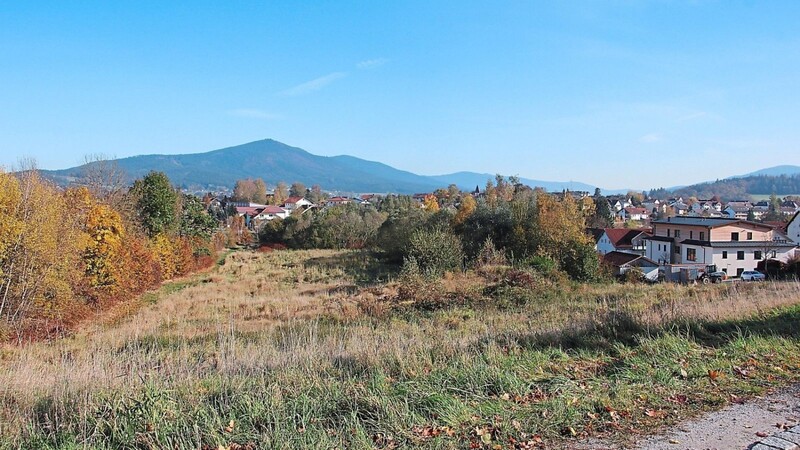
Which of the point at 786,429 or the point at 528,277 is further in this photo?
the point at 528,277

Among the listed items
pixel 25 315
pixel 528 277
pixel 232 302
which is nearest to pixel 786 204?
pixel 528 277

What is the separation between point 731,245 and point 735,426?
4483cm

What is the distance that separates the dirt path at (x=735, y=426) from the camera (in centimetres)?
435

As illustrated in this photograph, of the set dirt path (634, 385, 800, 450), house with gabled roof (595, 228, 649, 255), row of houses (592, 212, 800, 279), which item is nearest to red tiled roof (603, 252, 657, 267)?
row of houses (592, 212, 800, 279)

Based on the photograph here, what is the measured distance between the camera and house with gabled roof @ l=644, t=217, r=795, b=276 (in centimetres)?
4172

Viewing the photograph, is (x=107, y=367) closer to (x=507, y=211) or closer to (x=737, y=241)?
(x=507, y=211)

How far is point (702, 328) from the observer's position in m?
8.56

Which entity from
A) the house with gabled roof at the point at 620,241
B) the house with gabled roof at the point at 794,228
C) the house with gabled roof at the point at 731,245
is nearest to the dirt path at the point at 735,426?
the house with gabled roof at the point at 731,245

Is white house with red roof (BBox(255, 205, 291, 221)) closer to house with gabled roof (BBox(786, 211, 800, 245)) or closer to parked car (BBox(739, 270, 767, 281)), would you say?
house with gabled roof (BBox(786, 211, 800, 245))

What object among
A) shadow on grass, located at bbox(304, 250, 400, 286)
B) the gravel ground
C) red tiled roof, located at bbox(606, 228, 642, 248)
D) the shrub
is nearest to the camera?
the gravel ground

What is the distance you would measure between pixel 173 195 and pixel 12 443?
36.4m

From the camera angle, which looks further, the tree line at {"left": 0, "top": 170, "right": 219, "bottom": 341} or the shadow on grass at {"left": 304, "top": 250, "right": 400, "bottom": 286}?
the shadow on grass at {"left": 304, "top": 250, "right": 400, "bottom": 286}

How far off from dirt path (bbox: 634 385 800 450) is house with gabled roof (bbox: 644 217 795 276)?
40671 mm

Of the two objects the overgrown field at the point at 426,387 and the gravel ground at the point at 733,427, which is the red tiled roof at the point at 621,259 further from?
the gravel ground at the point at 733,427
